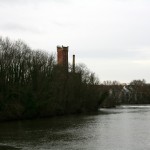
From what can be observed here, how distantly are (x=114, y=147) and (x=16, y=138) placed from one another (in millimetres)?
11478

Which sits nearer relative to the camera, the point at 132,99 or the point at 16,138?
the point at 16,138

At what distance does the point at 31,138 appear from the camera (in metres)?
39.8

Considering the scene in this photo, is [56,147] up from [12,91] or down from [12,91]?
down

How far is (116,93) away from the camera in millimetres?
194000

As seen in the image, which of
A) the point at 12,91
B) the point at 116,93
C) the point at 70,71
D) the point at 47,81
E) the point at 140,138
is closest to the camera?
the point at 140,138

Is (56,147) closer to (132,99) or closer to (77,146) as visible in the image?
(77,146)

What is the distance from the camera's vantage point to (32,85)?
75125 mm

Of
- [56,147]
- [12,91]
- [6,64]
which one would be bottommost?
[56,147]

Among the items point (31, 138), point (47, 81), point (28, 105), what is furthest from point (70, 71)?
point (31, 138)

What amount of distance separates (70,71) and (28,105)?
80.5ft

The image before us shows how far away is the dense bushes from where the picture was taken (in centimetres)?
6906

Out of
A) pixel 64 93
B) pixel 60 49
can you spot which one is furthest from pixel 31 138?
pixel 60 49

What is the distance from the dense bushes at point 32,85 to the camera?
69.1 metres

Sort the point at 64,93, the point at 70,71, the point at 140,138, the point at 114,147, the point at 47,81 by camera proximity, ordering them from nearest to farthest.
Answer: the point at 114,147 < the point at 140,138 < the point at 47,81 < the point at 64,93 < the point at 70,71
